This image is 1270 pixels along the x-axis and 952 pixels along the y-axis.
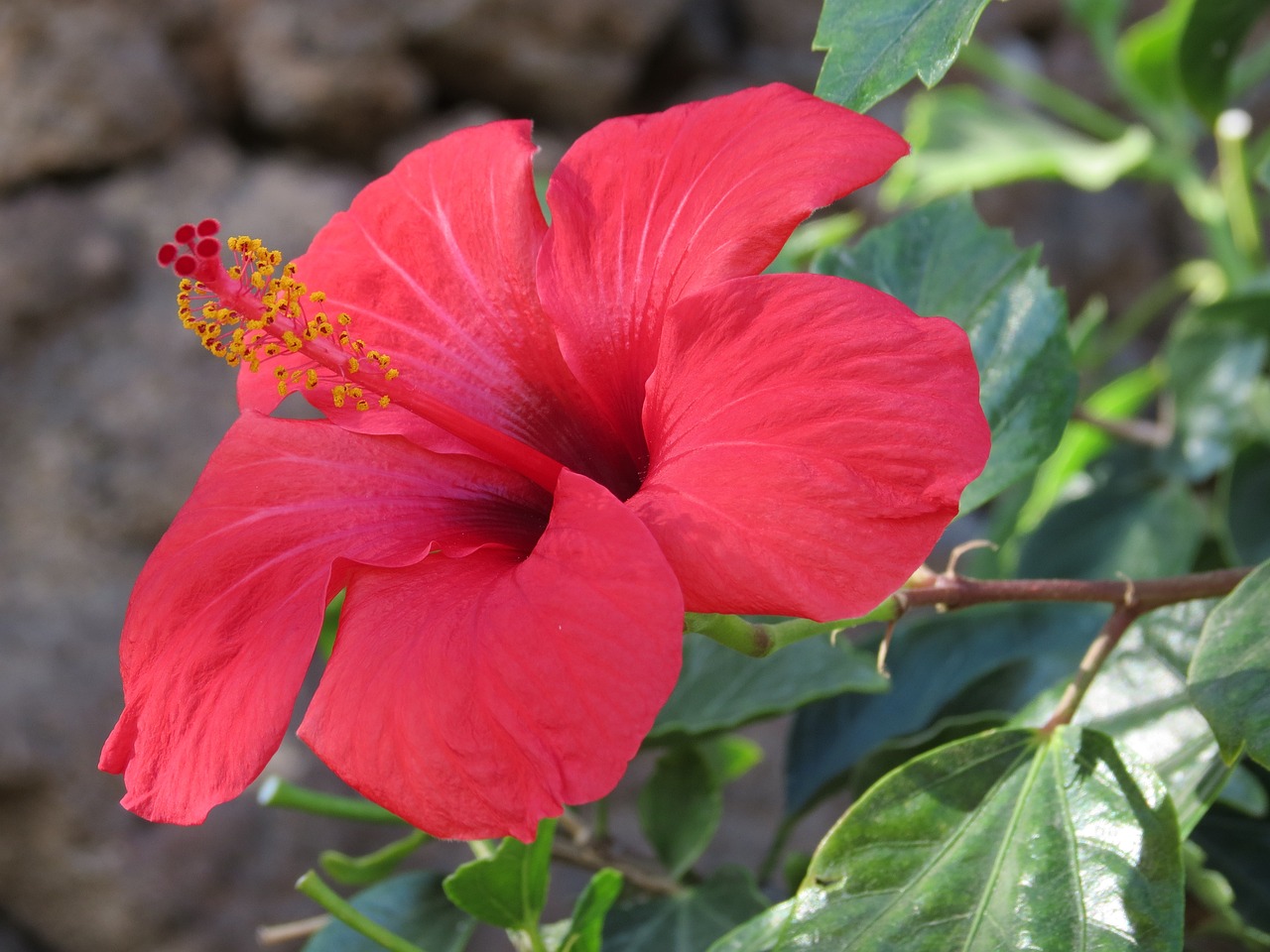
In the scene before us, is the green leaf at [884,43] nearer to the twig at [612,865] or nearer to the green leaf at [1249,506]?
the twig at [612,865]

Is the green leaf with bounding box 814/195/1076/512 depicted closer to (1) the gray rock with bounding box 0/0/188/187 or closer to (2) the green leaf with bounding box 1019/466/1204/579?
(2) the green leaf with bounding box 1019/466/1204/579

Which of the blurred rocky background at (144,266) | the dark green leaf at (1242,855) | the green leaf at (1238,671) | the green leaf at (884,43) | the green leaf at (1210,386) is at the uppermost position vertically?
the green leaf at (884,43)

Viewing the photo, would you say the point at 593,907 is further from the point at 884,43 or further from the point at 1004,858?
the point at 884,43

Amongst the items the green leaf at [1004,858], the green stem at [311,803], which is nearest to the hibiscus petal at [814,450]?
the green leaf at [1004,858]

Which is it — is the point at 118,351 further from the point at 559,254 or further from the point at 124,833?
the point at 559,254

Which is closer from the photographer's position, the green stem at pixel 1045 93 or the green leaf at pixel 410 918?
the green leaf at pixel 410 918

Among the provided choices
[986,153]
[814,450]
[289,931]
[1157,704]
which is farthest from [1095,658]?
[986,153]

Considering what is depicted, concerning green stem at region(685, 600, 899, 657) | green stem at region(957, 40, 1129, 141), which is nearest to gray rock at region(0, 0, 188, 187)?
green stem at region(957, 40, 1129, 141)

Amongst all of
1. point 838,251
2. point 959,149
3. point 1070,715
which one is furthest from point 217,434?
point 1070,715
